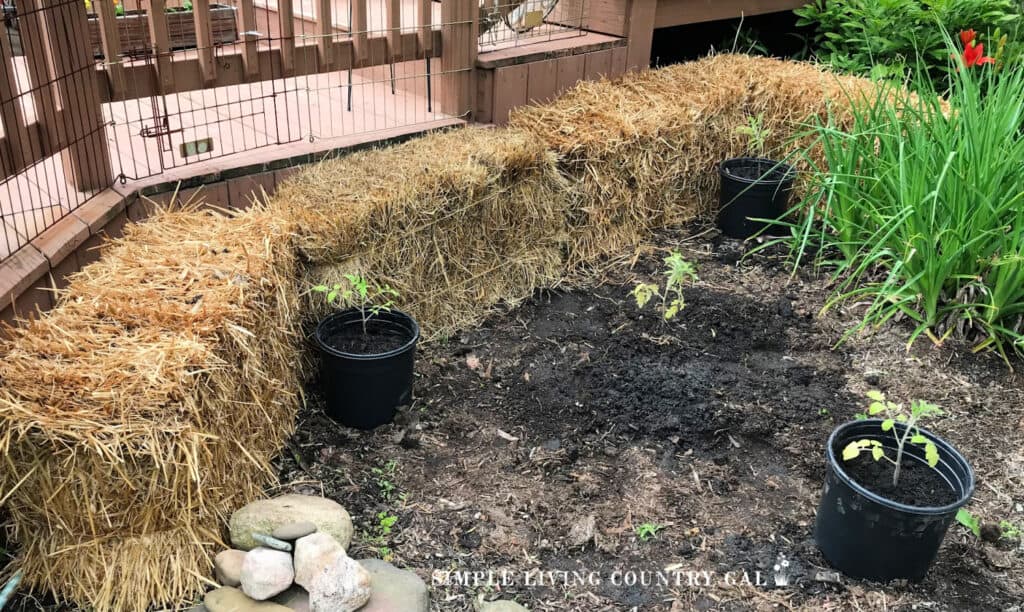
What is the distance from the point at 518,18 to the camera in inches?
215

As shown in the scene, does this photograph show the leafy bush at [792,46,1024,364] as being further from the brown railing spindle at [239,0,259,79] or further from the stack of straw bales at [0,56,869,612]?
the brown railing spindle at [239,0,259,79]

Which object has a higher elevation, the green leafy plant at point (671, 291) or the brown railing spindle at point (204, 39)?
the brown railing spindle at point (204, 39)

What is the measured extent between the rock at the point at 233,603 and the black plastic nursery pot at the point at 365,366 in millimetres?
1008

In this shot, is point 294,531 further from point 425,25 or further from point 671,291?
point 425,25

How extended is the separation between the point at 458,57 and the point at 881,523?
3.32 metres

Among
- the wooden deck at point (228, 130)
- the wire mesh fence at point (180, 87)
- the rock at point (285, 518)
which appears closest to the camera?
the rock at point (285, 518)

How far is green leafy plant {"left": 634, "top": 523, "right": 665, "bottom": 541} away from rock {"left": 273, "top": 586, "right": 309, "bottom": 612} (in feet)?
3.74

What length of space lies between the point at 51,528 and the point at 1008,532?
10.2 feet

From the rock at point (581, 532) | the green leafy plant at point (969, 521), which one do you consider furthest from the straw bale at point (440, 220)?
the green leafy plant at point (969, 521)

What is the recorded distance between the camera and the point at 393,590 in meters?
2.64

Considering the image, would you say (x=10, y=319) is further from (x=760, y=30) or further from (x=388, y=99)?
(x=760, y=30)

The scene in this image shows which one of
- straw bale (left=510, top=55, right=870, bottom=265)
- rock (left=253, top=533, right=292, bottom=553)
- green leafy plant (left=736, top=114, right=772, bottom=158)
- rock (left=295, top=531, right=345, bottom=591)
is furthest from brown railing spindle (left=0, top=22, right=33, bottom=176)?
green leafy plant (left=736, top=114, right=772, bottom=158)

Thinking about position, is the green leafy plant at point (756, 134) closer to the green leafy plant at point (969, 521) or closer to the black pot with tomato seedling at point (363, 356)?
Answer: the black pot with tomato seedling at point (363, 356)

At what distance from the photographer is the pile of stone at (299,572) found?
8.18ft
